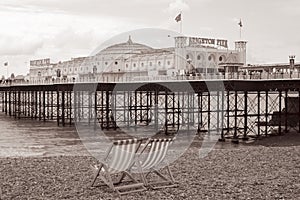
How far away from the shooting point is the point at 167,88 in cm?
3209

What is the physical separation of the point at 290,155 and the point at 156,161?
7.40 m

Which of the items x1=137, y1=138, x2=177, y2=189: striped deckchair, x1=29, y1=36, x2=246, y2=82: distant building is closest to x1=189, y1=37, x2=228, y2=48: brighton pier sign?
x1=29, y1=36, x2=246, y2=82: distant building

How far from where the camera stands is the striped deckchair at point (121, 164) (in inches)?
352

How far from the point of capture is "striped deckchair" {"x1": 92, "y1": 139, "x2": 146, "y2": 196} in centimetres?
895

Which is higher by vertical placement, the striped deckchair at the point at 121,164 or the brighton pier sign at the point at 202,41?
the brighton pier sign at the point at 202,41

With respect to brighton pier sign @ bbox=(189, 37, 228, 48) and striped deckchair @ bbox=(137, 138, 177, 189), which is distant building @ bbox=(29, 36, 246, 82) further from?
striped deckchair @ bbox=(137, 138, 177, 189)

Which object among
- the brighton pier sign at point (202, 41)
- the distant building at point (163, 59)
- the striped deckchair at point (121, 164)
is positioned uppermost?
the brighton pier sign at point (202, 41)

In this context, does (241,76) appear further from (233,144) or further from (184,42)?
(184,42)

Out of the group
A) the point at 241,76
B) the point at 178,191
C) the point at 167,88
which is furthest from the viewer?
the point at 167,88

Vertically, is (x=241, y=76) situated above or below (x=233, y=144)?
above

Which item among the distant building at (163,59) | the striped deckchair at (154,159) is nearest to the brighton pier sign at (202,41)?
the distant building at (163,59)

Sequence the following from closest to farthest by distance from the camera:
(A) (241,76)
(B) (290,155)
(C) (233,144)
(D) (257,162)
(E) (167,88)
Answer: (D) (257,162)
(B) (290,155)
(C) (233,144)
(A) (241,76)
(E) (167,88)

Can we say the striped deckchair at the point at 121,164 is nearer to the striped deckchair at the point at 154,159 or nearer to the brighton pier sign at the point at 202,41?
the striped deckchair at the point at 154,159

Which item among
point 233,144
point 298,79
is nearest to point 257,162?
point 233,144
